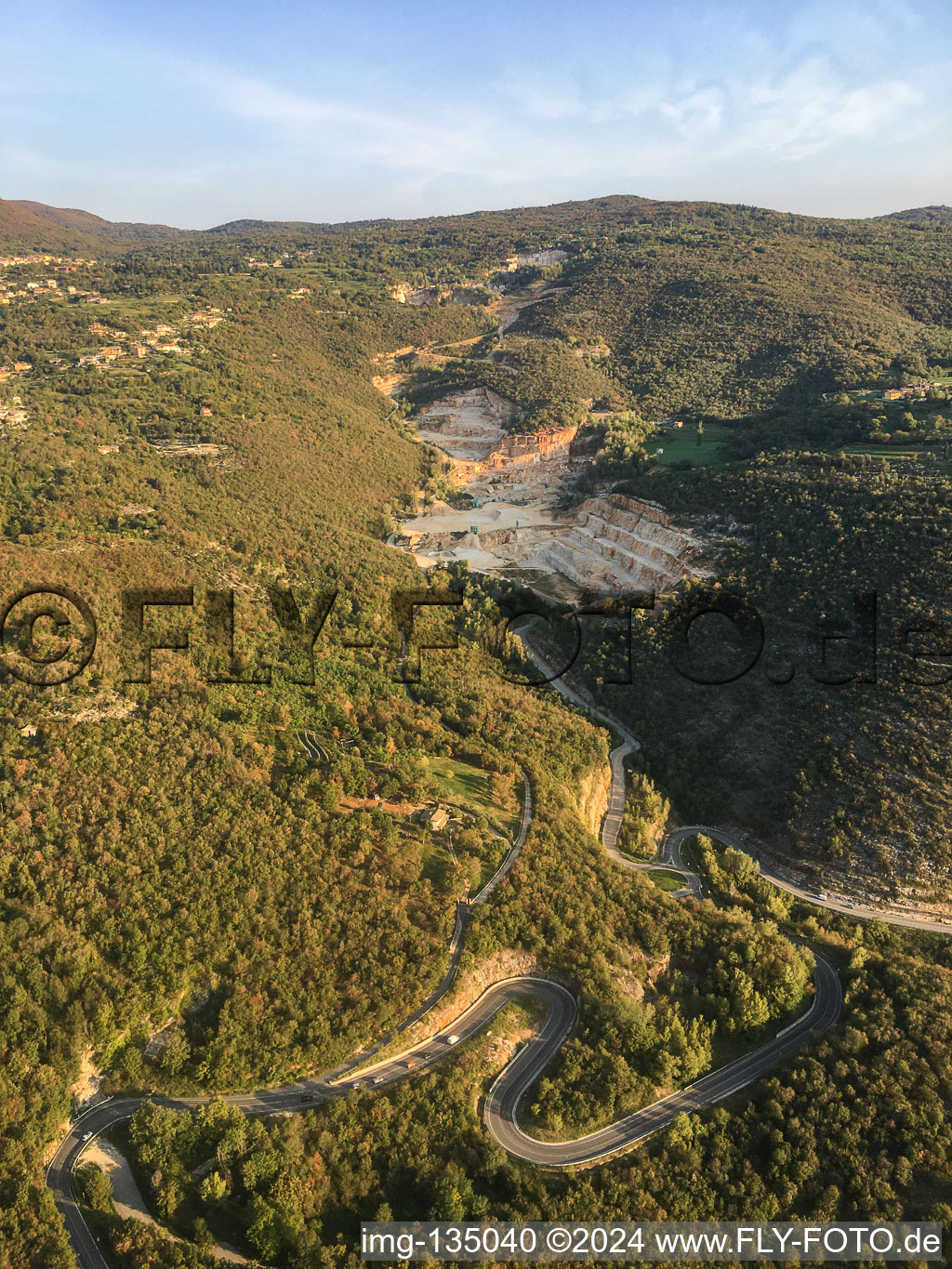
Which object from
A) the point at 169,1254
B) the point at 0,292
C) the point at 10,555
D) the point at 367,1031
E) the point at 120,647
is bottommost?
the point at 169,1254

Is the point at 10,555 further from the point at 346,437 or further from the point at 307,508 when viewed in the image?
the point at 346,437

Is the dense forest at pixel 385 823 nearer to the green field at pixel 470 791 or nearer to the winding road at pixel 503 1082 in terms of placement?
the green field at pixel 470 791

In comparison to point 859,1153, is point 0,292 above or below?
above

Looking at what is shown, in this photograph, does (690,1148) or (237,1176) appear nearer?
(237,1176)

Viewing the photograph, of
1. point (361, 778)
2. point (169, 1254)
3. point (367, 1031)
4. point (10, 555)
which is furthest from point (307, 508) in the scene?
point (169, 1254)

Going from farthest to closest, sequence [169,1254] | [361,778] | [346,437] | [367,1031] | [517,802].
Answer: [346,437] < [517,802] < [361,778] < [367,1031] < [169,1254]

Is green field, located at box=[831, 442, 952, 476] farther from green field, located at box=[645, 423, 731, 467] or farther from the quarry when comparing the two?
the quarry

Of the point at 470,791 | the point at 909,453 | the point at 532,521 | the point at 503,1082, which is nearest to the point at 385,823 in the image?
the point at 470,791

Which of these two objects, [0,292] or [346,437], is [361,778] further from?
[0,292]

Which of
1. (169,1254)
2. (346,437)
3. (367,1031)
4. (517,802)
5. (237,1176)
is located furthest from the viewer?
(346,437)
